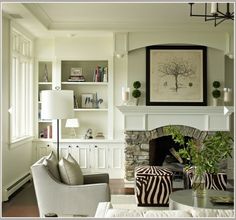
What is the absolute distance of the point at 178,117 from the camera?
6484 millimetres

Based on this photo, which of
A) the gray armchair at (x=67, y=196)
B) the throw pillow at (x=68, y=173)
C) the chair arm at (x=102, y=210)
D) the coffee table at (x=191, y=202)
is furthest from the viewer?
the throw pillow at (x=68, y=173)

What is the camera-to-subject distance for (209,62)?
259 inches

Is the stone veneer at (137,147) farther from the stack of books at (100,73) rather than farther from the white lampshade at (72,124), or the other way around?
the stack of books at (100,73)

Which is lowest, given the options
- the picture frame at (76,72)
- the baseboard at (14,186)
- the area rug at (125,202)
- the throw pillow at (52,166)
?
the area rug at (125,202)

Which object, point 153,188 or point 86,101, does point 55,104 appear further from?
point 86,101

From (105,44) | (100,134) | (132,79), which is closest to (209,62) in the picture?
(132,79)

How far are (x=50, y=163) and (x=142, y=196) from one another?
1601 mm

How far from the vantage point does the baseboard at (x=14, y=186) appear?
5321 mm

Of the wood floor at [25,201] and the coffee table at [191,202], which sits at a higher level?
the coffee table at [191,202]

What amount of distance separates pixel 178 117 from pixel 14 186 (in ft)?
9.10

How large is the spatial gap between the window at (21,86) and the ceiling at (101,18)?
0.93 ft

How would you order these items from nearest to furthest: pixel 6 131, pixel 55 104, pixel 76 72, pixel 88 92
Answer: pixel 55 104
pixel 6 131
pixel 76 72
pixel 88 92

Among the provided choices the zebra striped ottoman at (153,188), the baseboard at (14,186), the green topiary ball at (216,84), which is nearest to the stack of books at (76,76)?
the baseboard at (14,186)

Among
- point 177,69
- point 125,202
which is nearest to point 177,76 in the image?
point 177,69
